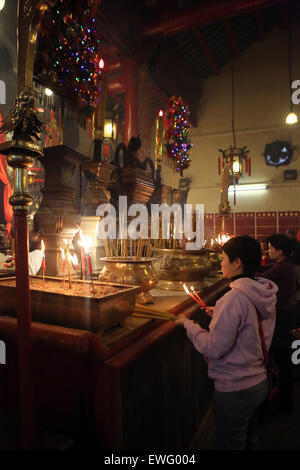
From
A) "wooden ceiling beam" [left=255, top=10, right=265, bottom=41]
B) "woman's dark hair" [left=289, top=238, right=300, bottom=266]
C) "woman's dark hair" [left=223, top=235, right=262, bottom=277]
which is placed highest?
"wooden ceiling beam" [left=255, top=10, right=265, bottom=41]

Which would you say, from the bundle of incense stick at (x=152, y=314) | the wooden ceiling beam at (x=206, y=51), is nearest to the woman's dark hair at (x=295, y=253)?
the bundle of incense stick at (x=152, y=314)

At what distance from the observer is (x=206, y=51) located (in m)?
9.77

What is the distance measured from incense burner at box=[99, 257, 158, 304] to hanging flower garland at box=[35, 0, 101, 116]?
1159mm

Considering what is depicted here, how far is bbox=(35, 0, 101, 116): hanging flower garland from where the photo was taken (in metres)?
1.70

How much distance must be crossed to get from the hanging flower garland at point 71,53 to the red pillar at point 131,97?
15.6 ft

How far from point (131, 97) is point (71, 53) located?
522 cm

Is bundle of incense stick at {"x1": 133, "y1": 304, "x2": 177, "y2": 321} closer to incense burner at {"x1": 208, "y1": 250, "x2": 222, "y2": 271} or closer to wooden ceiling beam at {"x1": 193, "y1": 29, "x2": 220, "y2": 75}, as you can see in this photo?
incense burner at {"x1": 208, "y1": 250, "x2": 222, "y2": 271}

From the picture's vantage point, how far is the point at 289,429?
7.40ft

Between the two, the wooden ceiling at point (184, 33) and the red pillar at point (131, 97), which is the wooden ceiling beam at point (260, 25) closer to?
the wooden ceiling at point (184, 33)

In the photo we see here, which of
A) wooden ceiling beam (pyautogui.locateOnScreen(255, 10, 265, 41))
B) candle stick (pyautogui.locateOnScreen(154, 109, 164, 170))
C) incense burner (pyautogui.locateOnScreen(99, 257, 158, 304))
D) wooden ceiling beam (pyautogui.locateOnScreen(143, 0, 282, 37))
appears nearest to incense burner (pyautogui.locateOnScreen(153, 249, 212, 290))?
incense burner (pyautogui.locateOnScreen(99, 257, 158, 304))

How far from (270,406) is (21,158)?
257 cm

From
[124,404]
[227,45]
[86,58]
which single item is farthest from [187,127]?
[227,45]

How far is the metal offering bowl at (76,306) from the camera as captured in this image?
3.95 ft

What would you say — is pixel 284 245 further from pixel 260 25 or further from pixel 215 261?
pixel 260 25
